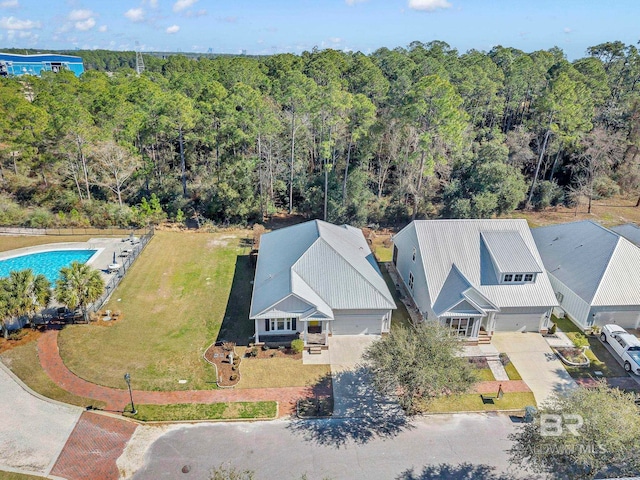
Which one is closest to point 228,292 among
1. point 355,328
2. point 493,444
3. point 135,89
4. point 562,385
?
point 355,328

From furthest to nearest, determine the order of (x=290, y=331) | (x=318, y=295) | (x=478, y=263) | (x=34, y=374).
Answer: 1. (x=478, y=263)
2. (x=318, y=295)
3. (x=290, y=331)
4. (x=34, y=374)

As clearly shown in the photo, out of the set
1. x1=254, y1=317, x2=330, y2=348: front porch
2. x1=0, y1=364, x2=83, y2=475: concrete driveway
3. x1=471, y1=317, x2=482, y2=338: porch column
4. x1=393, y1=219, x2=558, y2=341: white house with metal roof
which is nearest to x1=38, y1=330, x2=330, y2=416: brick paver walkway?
x1=0, y1=364, x2=83, y2=475: concrete driveway

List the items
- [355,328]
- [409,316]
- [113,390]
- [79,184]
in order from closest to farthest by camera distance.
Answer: [113,390], [355,328], [409,316], [79,184]

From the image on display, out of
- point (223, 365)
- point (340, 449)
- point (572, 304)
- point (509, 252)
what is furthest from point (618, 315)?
point (223, 365)

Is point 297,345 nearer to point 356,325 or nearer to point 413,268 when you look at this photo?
point 356,325

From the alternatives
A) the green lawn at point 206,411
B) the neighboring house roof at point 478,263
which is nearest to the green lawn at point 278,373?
the green lawn at point 206,411

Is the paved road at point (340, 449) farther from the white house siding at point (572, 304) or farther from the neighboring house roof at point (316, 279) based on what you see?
the white house siding at point (572, 304)

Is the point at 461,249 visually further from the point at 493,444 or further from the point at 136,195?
the point at 136,195
